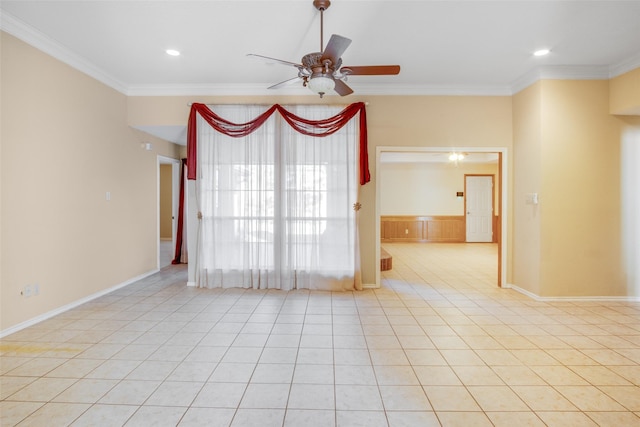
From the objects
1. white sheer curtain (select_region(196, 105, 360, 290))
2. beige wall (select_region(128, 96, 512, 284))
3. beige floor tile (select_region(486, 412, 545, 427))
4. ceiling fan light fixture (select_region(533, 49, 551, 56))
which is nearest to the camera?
beige floor tile (select_region(486, 412, 545, 427))

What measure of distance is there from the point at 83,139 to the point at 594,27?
226 inches

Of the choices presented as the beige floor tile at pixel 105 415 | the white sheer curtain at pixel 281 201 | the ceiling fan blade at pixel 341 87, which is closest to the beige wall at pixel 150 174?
the white sheer curtain at pixel 281 201

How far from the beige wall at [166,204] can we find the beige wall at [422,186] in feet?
21.9

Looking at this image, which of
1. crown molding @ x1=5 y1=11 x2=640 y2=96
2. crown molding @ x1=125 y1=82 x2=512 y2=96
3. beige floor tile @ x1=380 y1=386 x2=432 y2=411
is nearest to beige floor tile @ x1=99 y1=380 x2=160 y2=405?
beige floor tile @ x1=380 y1=386 x2=432 y2=411

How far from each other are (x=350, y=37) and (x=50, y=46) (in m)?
3.19

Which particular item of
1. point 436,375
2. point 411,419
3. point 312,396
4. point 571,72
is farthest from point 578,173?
point 312,396

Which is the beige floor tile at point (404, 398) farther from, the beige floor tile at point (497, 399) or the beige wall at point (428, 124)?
the beige wall at point (428, 124)

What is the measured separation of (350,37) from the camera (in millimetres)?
3314

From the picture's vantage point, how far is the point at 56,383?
2.25 metres

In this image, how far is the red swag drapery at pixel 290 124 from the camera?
14.6 feet

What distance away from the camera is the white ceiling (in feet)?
9.25

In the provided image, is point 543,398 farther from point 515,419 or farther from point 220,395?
point 220,395

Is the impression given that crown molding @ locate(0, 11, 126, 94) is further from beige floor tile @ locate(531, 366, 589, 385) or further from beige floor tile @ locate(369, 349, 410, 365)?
beige floor tile @ locate(531, 366, 589, 385)

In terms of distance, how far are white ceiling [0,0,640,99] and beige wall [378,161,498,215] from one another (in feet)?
18.4
